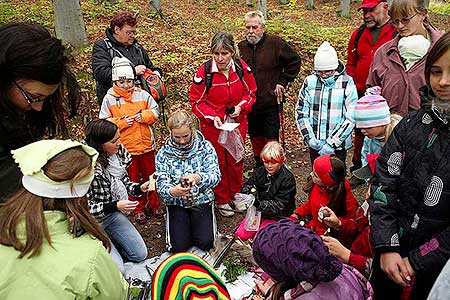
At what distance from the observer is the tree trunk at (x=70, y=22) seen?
8.95m

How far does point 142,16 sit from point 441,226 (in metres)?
12.9

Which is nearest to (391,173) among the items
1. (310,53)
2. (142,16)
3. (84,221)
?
(84,221)

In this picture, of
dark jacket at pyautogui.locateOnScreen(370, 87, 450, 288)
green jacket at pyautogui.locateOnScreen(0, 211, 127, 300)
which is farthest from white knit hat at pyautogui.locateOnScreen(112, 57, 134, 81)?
dark jacket at pyautogui.locateOnScreen(370, 87, 450, 288)

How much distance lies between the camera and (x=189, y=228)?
15.1 feet

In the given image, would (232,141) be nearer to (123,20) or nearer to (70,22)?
(123,20)

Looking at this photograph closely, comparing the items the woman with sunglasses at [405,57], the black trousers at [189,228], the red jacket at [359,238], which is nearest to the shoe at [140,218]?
the black trousers at [189,228]

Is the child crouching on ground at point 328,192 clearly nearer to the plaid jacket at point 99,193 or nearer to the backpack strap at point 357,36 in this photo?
the plaid jacket at point 99,193

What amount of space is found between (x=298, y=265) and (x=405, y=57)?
2678mm

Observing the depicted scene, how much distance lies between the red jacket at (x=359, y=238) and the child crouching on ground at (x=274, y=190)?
0.70 m

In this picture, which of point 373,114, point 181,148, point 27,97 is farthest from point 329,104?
point 27,97

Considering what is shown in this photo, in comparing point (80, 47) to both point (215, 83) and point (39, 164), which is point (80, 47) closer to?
point (215, 83)

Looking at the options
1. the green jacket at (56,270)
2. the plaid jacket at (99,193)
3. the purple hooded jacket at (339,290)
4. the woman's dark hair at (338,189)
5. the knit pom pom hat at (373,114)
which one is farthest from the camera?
the plaid jacket at (99,193)

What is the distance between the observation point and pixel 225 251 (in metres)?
4.34

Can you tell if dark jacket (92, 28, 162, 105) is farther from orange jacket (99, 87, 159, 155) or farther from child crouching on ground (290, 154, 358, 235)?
child crouching on ground (290, 154, 358, 235)
